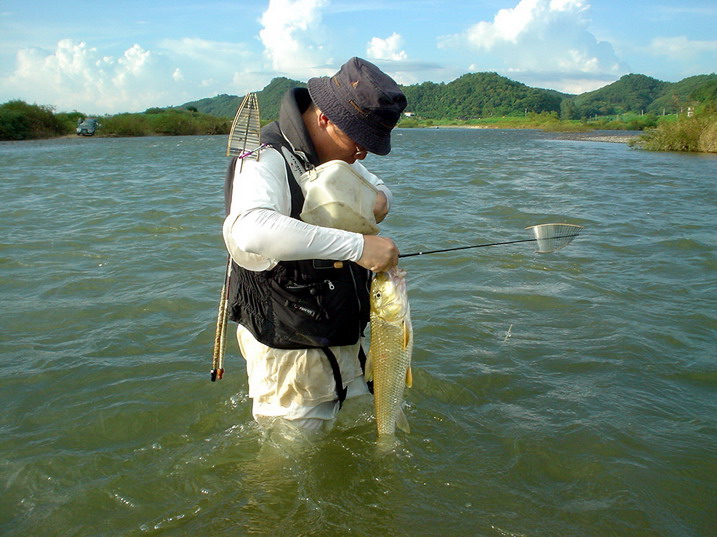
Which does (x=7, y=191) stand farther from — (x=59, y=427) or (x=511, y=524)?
(x=511, y=524)

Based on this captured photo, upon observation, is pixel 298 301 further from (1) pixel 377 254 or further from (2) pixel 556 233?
(2) pixel 556 233

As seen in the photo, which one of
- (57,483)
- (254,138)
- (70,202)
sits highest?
(254,138)

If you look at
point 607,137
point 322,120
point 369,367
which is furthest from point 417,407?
point 607,137

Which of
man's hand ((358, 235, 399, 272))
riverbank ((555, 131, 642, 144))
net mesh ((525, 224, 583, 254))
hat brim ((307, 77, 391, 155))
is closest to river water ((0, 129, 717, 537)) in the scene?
man's hand ((358, 235, 399, 272))

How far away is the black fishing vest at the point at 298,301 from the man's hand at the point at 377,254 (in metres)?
0.40

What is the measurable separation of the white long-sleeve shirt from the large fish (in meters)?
0.43

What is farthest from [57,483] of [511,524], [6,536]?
[511,524]

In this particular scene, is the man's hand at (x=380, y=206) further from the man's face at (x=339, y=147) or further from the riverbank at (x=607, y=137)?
the riverbank at (x=607, y=137)

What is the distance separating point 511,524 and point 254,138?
9.28 ft

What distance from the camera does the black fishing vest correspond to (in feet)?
10.6

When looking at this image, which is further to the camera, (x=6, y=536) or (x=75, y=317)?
(x=75, y=317)

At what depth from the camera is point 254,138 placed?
3057 millimetres

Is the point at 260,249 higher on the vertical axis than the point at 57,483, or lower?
higher

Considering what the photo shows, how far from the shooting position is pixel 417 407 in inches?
194
